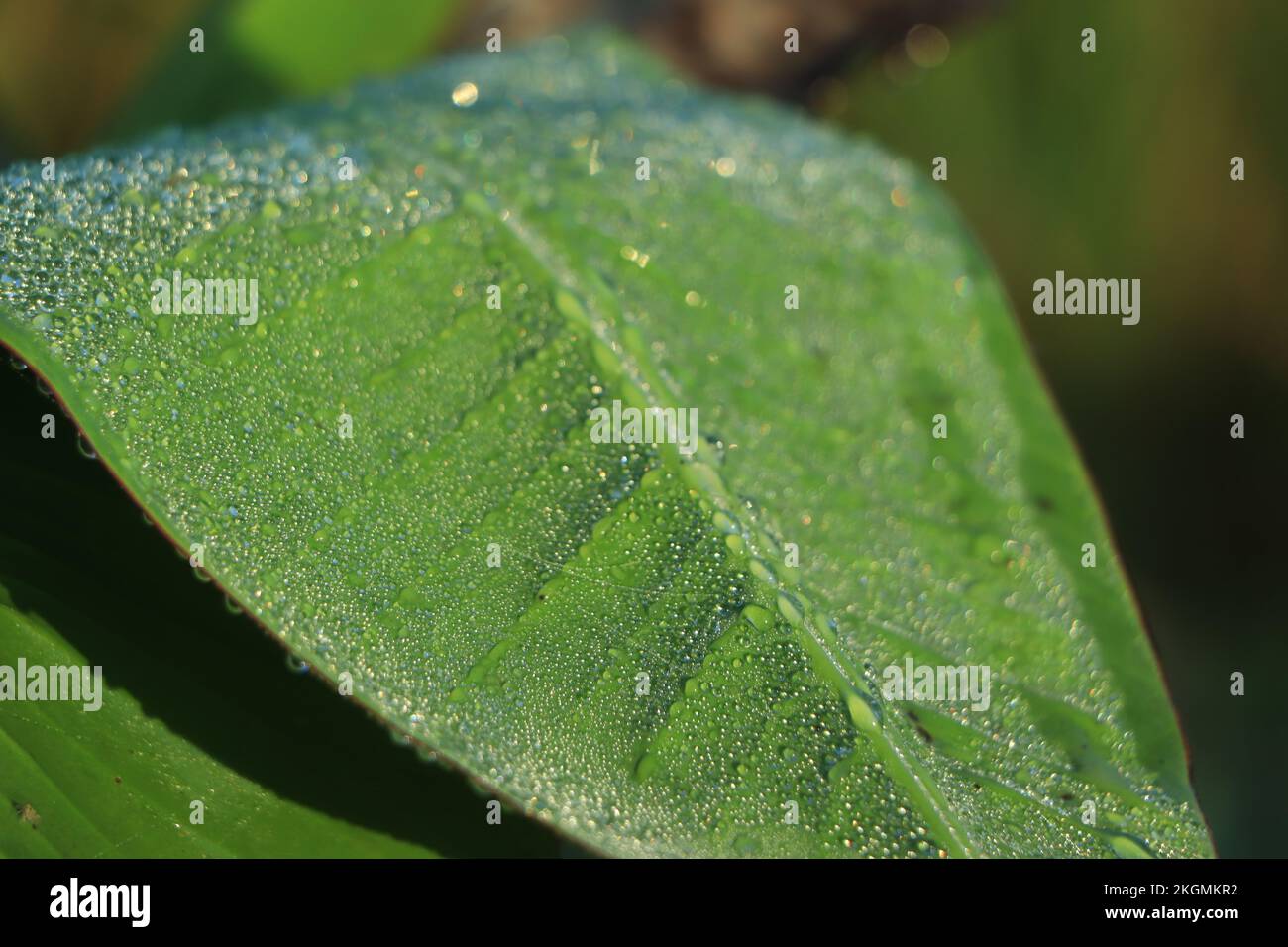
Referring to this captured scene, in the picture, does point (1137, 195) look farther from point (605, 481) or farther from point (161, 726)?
point (161, 726)

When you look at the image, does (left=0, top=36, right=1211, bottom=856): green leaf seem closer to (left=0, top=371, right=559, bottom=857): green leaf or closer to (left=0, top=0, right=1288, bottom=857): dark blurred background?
(left=0, top=371, right=559, bottom=857): green leaf

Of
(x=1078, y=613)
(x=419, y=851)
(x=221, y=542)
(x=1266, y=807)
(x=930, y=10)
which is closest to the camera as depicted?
(x=221, y=542)

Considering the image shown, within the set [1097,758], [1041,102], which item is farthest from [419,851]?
[1041,102]

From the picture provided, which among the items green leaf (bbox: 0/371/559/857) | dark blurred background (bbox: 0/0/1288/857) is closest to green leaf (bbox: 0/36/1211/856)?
green leaf (bbox: 0/371/559/857)

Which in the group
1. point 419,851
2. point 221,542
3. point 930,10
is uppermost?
point 930,10

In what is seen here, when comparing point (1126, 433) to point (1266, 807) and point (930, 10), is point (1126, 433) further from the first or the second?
point (930, 10)

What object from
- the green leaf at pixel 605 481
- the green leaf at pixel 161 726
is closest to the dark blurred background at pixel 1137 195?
the green leaf at pixel 605 481
